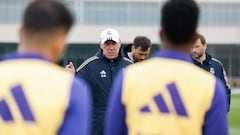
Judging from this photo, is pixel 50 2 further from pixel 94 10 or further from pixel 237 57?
pixel 237 57

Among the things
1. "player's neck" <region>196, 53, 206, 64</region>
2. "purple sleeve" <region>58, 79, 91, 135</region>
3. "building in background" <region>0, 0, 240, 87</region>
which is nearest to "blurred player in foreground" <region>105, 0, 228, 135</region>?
"purple sleeve" <region>58, 79, 91, 135</region>

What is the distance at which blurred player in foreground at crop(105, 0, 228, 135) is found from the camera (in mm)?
3775

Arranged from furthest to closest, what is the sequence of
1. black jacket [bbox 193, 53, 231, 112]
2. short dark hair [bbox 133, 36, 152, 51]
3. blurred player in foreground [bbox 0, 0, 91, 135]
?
short dark hair [bbox 133, 36, 152, 51]
black jacket [bbox 193, 53, 231, 112]
blurred player in foreground [bbox 0, 0, 91, 135]

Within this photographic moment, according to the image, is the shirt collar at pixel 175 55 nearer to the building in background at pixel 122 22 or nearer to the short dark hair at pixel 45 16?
the short dark hair at pixel 45 16

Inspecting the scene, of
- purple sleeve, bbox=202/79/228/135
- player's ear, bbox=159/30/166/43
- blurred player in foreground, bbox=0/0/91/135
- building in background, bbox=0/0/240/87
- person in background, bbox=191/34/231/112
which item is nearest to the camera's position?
blurred player in foreground, bbox=0/0/91/135

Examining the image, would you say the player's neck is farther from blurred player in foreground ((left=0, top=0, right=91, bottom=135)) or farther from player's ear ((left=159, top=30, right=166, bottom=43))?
blurred player in foreground ((left=0, top=0, right=91, bottom=135))

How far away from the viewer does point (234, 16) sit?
64125mm

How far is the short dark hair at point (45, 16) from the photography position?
3.40 metres

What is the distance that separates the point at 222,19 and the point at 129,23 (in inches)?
336

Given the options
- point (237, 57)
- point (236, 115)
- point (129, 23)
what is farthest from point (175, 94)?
point (237, 57)

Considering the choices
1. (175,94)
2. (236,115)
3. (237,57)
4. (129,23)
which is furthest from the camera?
(237,57)

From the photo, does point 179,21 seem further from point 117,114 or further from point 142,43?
point 142,43

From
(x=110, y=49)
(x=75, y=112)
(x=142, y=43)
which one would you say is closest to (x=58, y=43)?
(x=75, y=112)

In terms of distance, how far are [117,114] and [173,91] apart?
1.18 feet
